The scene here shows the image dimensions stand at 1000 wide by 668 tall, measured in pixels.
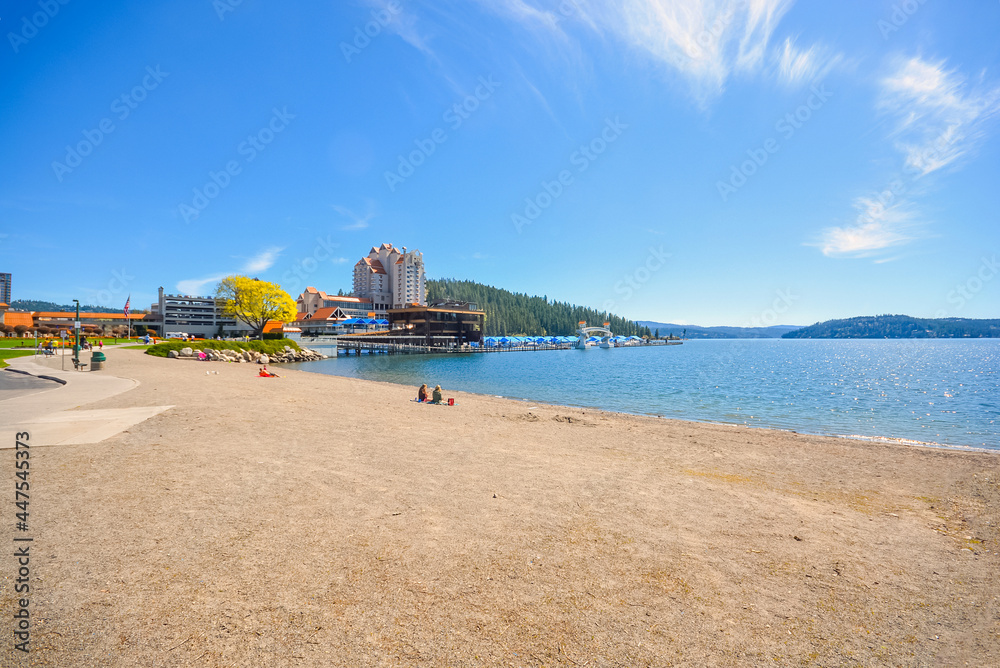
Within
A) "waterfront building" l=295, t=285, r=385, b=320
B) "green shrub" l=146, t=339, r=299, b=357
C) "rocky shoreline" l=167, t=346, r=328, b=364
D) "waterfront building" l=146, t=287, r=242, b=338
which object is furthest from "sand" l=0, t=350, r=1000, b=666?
"waterfront building" l=295, t=285, r=385, b=320

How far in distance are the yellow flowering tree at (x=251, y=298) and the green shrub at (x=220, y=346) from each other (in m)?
13.5

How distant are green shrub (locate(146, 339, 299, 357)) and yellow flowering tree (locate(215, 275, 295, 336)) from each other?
1347cm

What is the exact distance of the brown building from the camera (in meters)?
110

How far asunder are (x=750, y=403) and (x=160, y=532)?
105 feet

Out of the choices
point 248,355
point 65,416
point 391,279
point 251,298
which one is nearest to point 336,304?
point 391,279

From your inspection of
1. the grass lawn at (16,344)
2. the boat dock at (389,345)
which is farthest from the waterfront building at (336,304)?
the grass lawn at (16,344)

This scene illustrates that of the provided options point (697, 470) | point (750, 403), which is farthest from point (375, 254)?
point (697, 470)

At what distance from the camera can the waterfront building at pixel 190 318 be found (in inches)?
4326

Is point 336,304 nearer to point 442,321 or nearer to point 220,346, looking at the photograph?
point 442,321

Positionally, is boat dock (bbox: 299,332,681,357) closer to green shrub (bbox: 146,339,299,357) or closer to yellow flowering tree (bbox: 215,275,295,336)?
yellow flowering tree (bbox: 215,275,295,336)

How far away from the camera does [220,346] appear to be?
47.8 m

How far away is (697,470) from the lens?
10.9m

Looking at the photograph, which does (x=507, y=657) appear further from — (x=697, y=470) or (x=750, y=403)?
(x=750, y=403)

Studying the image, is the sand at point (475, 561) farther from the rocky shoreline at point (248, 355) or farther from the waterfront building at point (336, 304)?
the waterfront building at point (336, 304)
